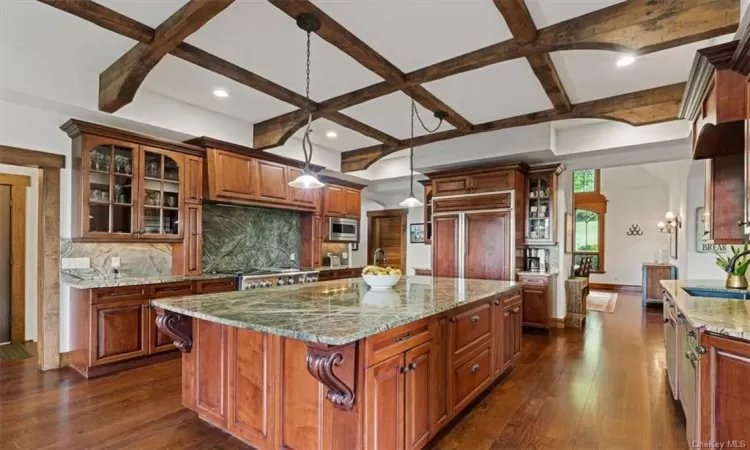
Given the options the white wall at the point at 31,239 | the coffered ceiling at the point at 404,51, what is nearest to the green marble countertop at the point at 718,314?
the coffered ceiling at the point at 404,51

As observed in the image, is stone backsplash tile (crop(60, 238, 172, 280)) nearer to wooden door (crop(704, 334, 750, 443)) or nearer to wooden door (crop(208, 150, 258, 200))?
wooden door (crop(208, 150, 258, 200))

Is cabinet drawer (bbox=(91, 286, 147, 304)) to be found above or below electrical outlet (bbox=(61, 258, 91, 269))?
below

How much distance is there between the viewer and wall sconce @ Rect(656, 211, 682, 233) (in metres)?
8.22

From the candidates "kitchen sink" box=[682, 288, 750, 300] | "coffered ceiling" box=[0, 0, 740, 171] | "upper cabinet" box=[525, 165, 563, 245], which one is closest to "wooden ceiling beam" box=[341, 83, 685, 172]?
"coffered ceiling" box=[0, 0, 740, 171]

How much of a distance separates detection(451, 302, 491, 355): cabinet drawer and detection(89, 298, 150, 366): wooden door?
3.04m

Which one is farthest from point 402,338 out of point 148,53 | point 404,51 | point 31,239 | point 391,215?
point 391,215

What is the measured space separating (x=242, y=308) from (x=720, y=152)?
125 inches

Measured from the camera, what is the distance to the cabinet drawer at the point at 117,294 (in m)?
3.41

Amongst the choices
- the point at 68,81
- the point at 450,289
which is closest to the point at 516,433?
the point at 450,289

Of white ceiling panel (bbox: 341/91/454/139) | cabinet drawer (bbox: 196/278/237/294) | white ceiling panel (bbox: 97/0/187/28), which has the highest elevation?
white ceiling panel (bbox: 97/0/187/28)

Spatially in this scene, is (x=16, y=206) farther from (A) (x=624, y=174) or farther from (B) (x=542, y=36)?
(A) (x=624, y=174)

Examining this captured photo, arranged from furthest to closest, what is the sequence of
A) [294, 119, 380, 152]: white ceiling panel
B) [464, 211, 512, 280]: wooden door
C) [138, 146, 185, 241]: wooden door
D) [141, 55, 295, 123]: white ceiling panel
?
[464, 211, 512, 280]: wooden door, [294, 119, 380, 152]: white ceiling panel, [138, 146, 185, 241]: wooden door, [141, 55, 295, 123]: white ceiling panel

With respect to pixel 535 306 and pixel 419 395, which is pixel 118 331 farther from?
pixel 535 306

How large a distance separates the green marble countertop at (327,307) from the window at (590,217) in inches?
350
